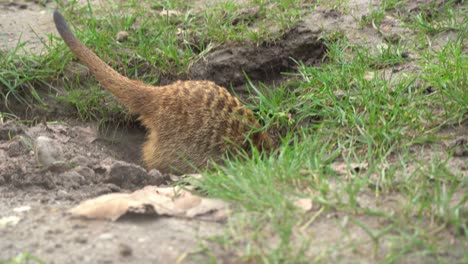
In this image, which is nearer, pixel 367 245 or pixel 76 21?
pixel 367 245

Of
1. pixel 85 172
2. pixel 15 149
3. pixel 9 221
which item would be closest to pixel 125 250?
pixel 9 221

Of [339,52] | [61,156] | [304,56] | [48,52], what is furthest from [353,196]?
[48,52]

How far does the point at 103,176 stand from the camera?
3.00m

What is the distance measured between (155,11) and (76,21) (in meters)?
0.54

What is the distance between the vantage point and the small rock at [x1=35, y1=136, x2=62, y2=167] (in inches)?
116

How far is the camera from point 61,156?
3010mm

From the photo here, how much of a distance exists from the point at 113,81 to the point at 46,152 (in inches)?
28.7

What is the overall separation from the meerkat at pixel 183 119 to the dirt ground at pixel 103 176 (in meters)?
0.25

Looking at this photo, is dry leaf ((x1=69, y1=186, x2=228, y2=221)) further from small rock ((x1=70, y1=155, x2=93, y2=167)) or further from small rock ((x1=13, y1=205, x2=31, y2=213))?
small rock ((x1=70, y1=155, x2=93, y2=167))

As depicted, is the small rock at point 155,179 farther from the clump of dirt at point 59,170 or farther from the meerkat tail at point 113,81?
the meerkat tail at point 113,81

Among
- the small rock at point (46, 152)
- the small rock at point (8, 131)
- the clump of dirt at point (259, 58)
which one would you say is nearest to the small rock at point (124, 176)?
the small rock at point (46, 152)

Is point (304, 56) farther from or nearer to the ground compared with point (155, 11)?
nearer to the ground

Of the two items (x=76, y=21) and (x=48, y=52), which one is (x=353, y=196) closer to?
(x=48, y=52)

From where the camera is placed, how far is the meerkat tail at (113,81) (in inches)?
138
